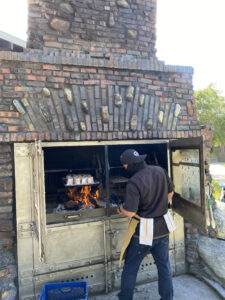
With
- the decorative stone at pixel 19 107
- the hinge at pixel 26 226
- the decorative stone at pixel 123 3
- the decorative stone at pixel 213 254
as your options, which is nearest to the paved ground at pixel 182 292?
the decorative stone at pixel 213 254

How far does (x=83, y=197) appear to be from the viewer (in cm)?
417

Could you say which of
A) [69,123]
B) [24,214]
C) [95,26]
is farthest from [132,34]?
[24,214]

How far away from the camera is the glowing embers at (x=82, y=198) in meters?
3.95

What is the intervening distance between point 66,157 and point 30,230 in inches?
77.2

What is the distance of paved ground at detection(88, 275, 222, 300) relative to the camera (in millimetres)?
3430

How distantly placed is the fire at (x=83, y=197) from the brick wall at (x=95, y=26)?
2509 millimetres

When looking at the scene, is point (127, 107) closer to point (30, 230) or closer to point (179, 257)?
point (30, 230)

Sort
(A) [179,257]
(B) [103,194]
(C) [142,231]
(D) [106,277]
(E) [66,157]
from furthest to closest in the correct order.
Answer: (E) [66,157]
(B) [103,194]
(A) [179,257]
(D) [106,277]
(C) [142,231]

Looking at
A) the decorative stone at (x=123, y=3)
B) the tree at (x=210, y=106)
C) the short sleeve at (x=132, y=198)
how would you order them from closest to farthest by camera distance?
the short sleeve at (x=132, y=198)
the decorative stone at (x=123, y=3)
the tree at (x=210, y=106)

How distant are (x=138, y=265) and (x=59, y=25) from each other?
3.95 m

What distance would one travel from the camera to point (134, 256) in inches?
117

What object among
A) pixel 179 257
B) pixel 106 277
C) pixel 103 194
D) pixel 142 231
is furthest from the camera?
pixel 103 194

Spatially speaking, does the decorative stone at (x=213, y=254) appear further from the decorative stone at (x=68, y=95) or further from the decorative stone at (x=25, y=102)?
the decorative stone at (x=25, y=102)

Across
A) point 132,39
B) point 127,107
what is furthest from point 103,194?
point 132,39
